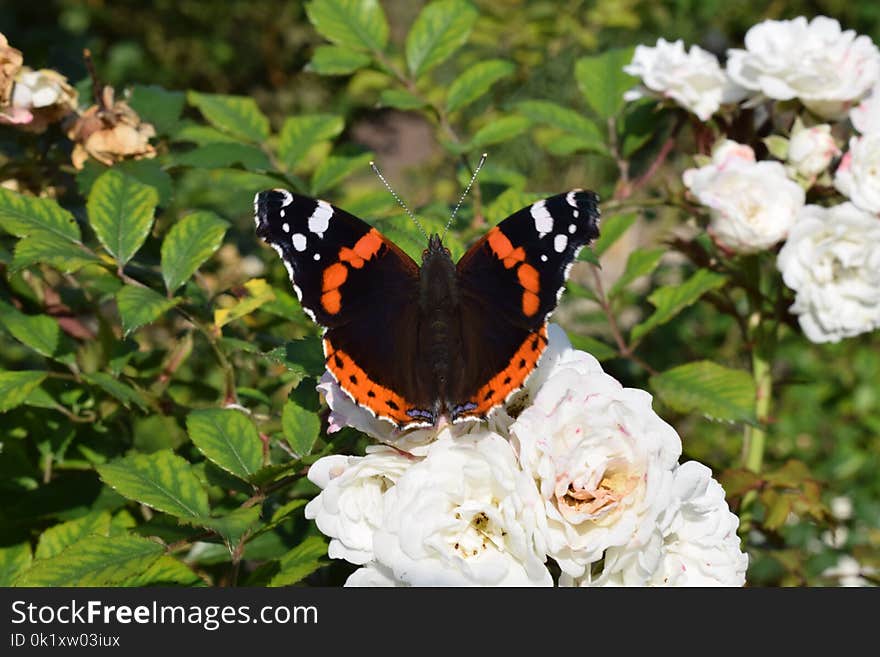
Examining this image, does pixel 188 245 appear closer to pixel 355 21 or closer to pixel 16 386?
pixel 16 386

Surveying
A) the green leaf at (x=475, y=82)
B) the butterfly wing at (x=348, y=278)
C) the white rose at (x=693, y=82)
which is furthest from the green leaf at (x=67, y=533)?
the white rose at (x=693, y=82)

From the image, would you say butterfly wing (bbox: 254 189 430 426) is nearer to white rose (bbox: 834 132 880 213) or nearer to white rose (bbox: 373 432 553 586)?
white rose (bbox: 373 432 553 586)

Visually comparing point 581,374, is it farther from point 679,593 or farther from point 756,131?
point 756,131

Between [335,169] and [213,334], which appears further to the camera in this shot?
[335,169]

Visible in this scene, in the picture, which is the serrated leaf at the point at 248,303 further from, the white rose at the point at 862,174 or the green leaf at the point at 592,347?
the white rose at the point at 862,174

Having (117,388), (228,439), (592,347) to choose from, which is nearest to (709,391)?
(592,347)
